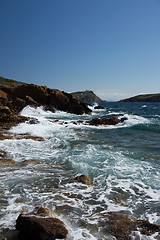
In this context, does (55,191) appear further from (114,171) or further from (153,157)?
(153,157)

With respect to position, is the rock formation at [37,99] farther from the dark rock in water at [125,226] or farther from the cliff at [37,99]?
the dark rock in water at [125,226]

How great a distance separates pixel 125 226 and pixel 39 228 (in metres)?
1.66

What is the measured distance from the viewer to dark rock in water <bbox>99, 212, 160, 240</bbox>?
2998 mm

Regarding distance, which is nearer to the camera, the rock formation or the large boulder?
the rock formation

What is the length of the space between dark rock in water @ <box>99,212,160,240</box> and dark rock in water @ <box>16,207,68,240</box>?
2.95 feet

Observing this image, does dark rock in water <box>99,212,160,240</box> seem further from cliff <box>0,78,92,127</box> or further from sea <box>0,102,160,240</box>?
cliff <box>0,78,92,127</box>

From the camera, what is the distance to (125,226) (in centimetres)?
317

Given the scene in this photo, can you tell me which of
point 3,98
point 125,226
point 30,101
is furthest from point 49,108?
point 125,226

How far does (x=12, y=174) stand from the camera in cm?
548

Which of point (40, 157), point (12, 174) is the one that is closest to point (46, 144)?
point (40, 157)

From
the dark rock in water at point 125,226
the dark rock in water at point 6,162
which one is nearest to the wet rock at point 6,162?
the dark rock in water at point 6,162

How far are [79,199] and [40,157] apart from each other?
370 centimetres

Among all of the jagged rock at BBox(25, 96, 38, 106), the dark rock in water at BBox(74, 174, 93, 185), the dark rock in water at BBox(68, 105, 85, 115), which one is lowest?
the dark rock in water at BBox(74, 174, 93, 185)

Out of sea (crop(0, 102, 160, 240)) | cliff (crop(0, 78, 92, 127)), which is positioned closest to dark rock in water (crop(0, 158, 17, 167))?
sea (crop(0, 102, 160, 240))
